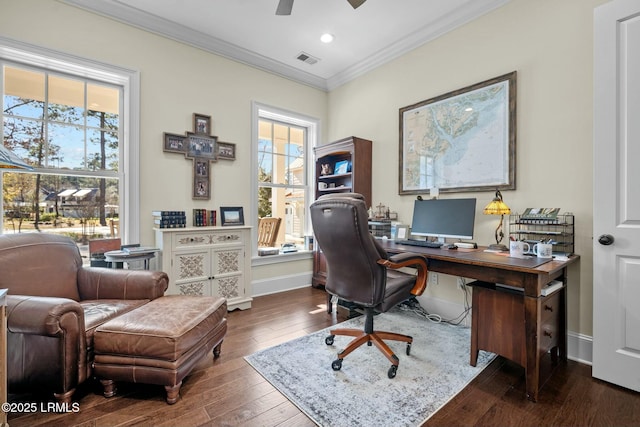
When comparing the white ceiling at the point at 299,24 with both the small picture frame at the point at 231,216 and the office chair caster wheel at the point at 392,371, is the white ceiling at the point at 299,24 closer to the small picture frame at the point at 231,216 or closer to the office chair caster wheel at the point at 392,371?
the small picture frame at the point at 231,216

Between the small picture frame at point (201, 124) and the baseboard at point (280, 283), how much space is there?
1899 millimetres

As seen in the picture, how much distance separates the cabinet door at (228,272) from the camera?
10.4 feet

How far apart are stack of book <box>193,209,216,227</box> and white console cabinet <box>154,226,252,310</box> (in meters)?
0.25

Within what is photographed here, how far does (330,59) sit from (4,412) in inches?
162

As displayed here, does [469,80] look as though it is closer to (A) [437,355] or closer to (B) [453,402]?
(A) [437,355]

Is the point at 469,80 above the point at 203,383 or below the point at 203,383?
above

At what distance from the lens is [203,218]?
131 inches

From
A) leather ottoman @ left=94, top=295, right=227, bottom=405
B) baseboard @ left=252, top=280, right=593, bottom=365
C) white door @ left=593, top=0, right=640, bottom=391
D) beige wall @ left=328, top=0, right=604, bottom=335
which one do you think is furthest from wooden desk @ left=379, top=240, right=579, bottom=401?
leather ottoman @ left=94, top=295, right=227, bottom=405

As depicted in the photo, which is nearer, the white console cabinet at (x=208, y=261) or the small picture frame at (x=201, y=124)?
the white console cabinet at (x=208, y=261)

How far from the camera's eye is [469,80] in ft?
9.41

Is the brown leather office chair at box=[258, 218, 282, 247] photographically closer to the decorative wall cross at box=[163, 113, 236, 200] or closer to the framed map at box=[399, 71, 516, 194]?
the decorative wall cross at box=[163, 113, 236, 200]

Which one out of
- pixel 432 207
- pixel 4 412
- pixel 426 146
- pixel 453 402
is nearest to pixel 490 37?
pixel 426 146

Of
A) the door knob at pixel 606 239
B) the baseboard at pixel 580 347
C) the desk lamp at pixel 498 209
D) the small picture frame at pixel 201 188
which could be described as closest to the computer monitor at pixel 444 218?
the desk lamp at pixel 498 209

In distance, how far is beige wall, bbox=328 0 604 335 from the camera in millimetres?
2201
